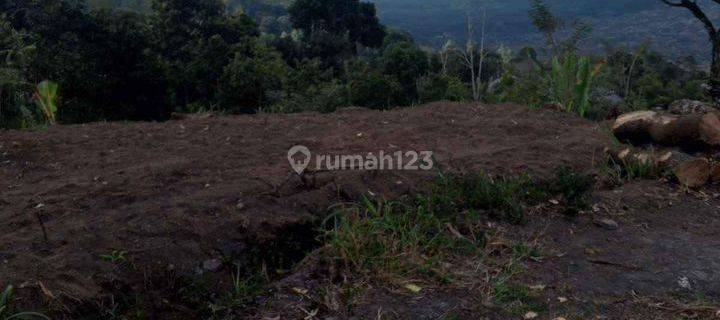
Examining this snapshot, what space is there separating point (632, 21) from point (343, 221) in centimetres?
3635

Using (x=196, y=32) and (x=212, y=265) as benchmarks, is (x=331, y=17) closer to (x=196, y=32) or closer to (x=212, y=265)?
(x=196, y=32)

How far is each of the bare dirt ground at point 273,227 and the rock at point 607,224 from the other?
0.14 feet

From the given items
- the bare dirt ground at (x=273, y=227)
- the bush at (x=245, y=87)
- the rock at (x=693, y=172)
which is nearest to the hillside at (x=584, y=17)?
the bush at (x=245, y=87)

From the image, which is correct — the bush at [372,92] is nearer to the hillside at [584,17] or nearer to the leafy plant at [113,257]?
the leafy plant at [113,257]

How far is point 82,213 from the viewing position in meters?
3.13

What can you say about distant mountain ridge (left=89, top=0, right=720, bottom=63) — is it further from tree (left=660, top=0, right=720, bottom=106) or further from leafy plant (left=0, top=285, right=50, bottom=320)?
leafy plant (left=0, top=285, right=50, bottom=320)

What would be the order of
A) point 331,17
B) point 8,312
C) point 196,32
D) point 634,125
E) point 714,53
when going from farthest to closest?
point 331,17
point 196,32
point 714,53
point 634,125
point 8,312

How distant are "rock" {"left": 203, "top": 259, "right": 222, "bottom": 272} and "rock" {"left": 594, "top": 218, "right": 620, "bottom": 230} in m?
2.03

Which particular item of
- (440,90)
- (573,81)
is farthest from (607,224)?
(440,90)

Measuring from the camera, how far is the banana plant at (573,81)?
651 centimetres

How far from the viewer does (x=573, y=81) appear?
664cm

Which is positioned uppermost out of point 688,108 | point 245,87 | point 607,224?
point 688,108

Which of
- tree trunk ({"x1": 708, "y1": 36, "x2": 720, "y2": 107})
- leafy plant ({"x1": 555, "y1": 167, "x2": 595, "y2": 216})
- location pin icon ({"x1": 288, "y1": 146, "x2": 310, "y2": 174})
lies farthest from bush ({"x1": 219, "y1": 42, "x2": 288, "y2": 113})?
leafy plant ({"x1": 555, "y1": 167, "x2": 595, "y2": 216})

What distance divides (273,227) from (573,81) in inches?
177
